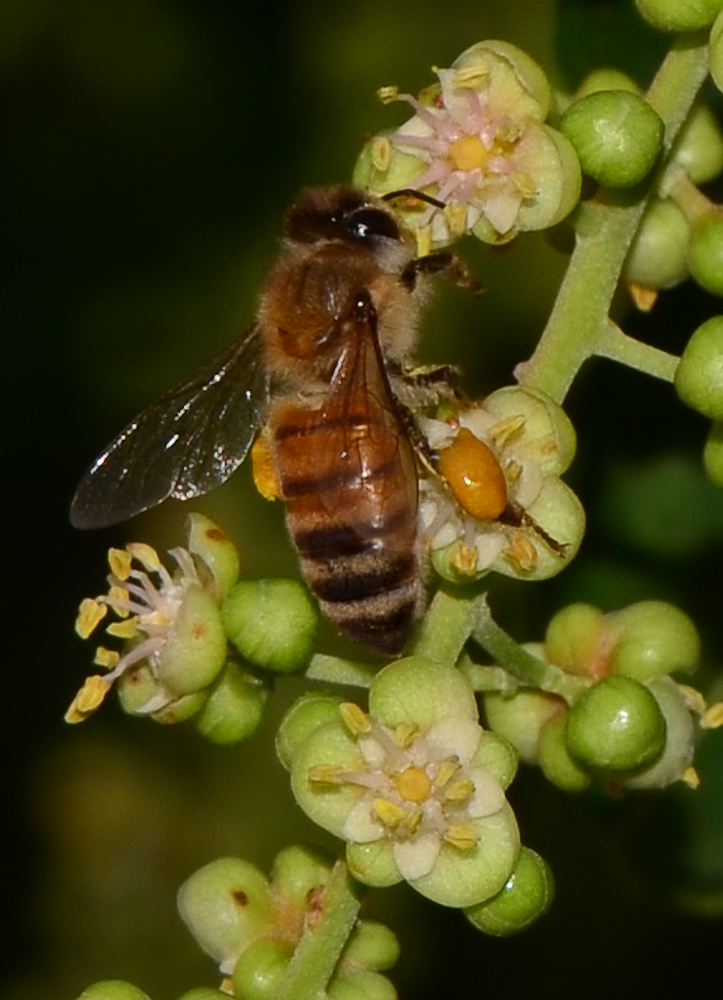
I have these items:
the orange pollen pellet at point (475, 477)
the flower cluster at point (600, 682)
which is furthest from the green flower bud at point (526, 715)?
the orange pollen pellet at point (475, 477)

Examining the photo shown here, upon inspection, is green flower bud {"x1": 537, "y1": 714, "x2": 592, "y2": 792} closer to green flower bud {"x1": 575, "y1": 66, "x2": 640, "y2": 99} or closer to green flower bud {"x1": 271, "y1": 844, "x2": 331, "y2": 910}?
green flower bud {"x1": 271, "y1": 844, "x2": 331, "y2": 910}

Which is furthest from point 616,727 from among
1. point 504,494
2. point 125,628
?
point 125,628

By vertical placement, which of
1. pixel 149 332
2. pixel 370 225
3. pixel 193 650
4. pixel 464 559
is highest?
pixel 370 225

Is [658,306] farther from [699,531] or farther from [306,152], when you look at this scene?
[306,152]

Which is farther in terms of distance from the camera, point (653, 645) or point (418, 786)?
point (653, 645)

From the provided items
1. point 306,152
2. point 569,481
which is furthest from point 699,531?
point 306,152

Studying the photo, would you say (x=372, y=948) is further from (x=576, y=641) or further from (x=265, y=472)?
(x=265, y=472)
